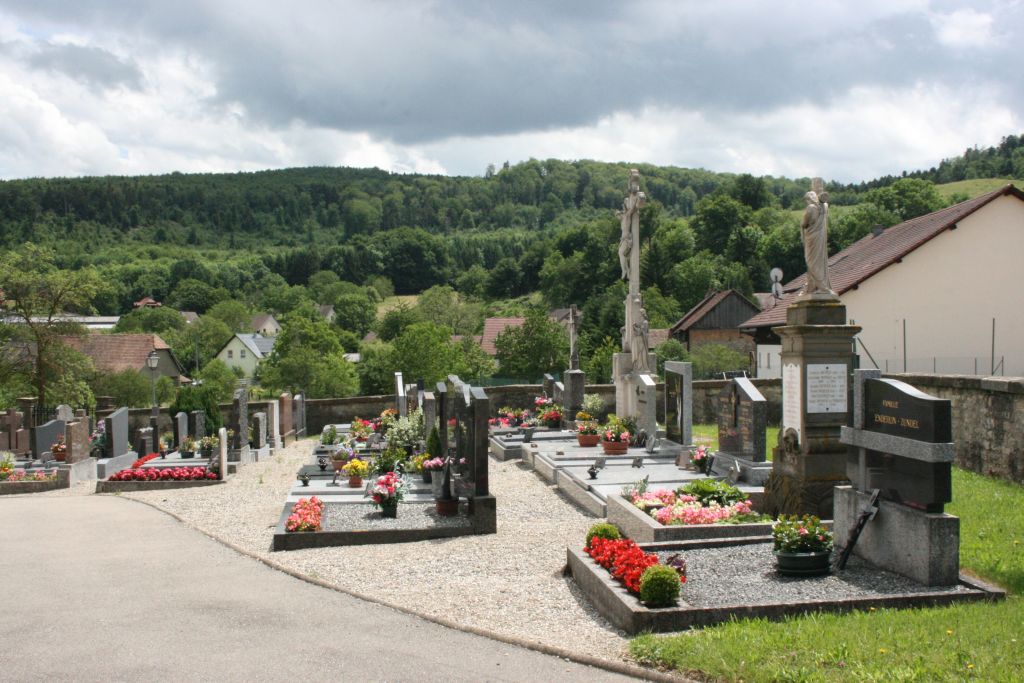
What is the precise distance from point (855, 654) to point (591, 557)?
3194 millimetres

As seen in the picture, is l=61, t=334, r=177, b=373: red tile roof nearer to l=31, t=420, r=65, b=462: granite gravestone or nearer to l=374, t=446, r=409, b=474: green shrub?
l=31, t=420, r=65, b=462: granite gravestone

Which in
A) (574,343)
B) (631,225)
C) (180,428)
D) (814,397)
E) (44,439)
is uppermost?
(631,225)

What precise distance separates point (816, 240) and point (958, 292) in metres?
19.9

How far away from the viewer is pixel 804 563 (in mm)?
8023

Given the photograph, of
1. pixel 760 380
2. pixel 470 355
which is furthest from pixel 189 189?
pixel 760 380

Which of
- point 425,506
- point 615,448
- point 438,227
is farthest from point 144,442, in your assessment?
point 438,227

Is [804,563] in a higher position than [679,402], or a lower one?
lower

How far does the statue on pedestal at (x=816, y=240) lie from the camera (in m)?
12.0

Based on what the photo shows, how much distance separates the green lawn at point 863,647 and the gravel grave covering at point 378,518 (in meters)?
5.74

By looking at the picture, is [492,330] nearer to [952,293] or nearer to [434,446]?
[952,293]

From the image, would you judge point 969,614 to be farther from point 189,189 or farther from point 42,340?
point 189,189

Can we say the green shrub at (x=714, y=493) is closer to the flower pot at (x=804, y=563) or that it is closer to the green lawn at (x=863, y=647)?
the flower pot at (x=804, y=563)

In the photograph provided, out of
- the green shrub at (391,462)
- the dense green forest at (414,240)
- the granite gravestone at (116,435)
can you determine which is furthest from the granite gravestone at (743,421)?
the dense green forest at (414,240)

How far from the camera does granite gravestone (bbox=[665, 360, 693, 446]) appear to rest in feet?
60.2
